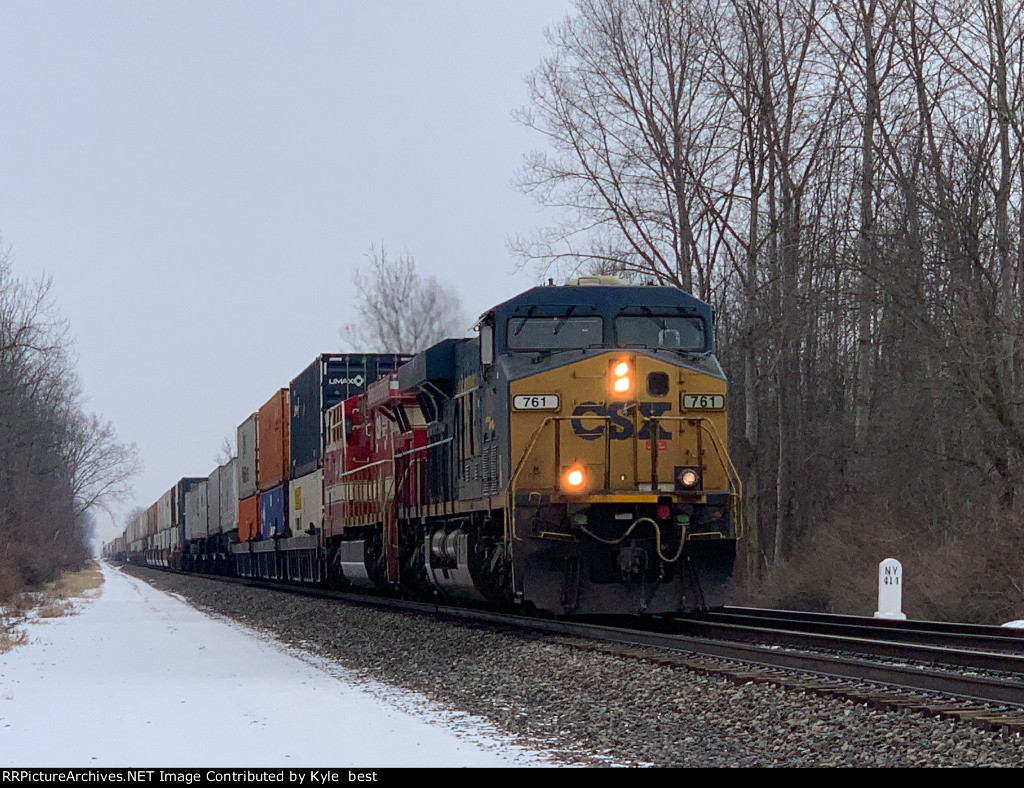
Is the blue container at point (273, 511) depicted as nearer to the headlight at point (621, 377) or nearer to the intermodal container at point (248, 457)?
the intermodal container at point (248, 457)

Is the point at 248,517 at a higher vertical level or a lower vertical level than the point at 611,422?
lower

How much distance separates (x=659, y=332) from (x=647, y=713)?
6289 millimetres

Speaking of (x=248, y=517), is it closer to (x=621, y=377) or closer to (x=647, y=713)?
(x=621, y=377)

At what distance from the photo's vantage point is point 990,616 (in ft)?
53.0

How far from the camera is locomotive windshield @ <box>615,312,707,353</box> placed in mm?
14109

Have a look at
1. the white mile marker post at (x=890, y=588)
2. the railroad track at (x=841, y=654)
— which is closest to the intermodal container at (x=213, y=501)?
the railroad track at (x=841, y=654)

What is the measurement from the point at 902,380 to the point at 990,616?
849cm

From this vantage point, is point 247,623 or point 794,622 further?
point 247,623

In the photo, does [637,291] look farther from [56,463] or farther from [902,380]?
[56,463]

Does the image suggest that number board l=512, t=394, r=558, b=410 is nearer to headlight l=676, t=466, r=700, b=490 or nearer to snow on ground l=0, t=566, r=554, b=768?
headlight l=676, t=466, r=700, b=490

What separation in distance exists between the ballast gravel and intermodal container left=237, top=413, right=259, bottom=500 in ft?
65.0

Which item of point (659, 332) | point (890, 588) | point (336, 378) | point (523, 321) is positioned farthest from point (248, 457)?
point (659, 332)

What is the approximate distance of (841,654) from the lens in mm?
11656
